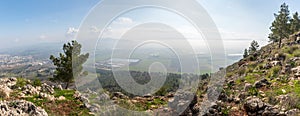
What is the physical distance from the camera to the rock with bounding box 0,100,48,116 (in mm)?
12363

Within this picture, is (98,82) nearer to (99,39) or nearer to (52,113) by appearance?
(52,113)

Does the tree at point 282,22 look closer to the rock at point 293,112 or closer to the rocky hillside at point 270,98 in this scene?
the rocky hillside at point 270,98

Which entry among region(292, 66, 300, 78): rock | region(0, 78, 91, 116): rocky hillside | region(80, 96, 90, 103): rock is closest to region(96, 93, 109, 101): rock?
region(80, 96, 90, 103): rock

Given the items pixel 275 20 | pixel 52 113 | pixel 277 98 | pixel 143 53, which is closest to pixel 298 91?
pixel 277 98

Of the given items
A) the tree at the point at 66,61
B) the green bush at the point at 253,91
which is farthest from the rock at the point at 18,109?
the tree at the point at 66,61

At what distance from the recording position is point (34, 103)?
719 inches

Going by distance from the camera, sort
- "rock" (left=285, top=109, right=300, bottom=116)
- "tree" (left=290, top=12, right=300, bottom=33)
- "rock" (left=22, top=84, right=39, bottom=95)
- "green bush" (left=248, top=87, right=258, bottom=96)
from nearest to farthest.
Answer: "rock" (left=285, top=109, right=300, bottom=116) → "green bush" (left=248, top=87, right=258, bottom=96) → "rock" (left=22, top=84, right=39, bottom=95) → "tree" (left=290, top=12, right=300, bottom=33)

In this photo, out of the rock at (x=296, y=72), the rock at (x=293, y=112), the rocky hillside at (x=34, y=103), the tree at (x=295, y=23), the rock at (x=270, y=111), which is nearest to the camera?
the rock at (x=293, y=112)

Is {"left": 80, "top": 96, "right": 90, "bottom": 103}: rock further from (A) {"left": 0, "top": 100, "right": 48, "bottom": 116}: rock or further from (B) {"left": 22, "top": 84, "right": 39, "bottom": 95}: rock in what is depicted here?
(A) {"left": 0, "top": 100, "right": 48, "bottom": 116}: rock

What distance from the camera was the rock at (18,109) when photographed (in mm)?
12363

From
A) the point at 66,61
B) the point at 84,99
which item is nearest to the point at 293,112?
the point at 84,99

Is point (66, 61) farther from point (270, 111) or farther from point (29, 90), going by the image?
point (270, 111)

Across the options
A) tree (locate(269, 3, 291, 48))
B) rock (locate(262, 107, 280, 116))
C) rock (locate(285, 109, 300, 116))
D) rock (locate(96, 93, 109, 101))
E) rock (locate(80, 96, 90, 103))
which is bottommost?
rock (locate(80, 96, 90, 103))

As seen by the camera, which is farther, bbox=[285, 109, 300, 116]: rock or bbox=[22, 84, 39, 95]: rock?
bbox=[22, 84, 39, 95]: rock
